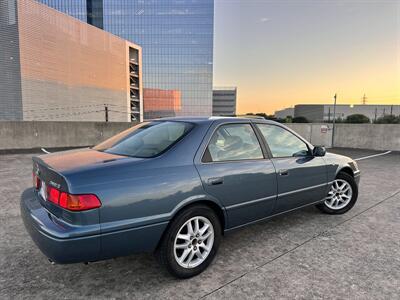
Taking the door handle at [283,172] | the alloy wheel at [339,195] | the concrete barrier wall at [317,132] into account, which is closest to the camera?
the door handle at [283,172]

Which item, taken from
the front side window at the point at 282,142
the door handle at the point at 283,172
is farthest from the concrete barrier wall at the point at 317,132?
the door handle at the point at 283,172

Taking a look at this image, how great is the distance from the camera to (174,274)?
95.7 inches

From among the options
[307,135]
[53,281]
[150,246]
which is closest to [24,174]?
[53,281]

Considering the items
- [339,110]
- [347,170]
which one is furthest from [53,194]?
[339,110]

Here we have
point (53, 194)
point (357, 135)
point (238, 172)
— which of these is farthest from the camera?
point (357, 135)

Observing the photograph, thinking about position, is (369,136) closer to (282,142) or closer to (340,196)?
(340,196)

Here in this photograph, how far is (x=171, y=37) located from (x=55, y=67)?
48357 mm

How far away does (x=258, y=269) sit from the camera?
267 centimetres

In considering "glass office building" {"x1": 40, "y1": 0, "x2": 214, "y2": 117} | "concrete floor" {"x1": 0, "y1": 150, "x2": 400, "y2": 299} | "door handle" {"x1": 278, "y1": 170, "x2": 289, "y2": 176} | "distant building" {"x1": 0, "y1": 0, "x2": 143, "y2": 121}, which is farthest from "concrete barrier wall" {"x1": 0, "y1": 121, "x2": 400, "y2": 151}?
"glass office building" {"x1": 40, "y1": 0, "x2": 214, "y2": 117}

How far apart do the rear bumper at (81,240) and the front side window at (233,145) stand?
0.87 m

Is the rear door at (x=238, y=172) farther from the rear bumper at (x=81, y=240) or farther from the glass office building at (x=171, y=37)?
the glass office building at (x=171, y=37)

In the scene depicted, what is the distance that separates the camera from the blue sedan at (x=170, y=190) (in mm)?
2020

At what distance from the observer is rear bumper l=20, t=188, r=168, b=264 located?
6.44 ft

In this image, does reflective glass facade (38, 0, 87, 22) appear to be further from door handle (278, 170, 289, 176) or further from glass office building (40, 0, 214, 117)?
door handle (278, 170, 289, 176)
